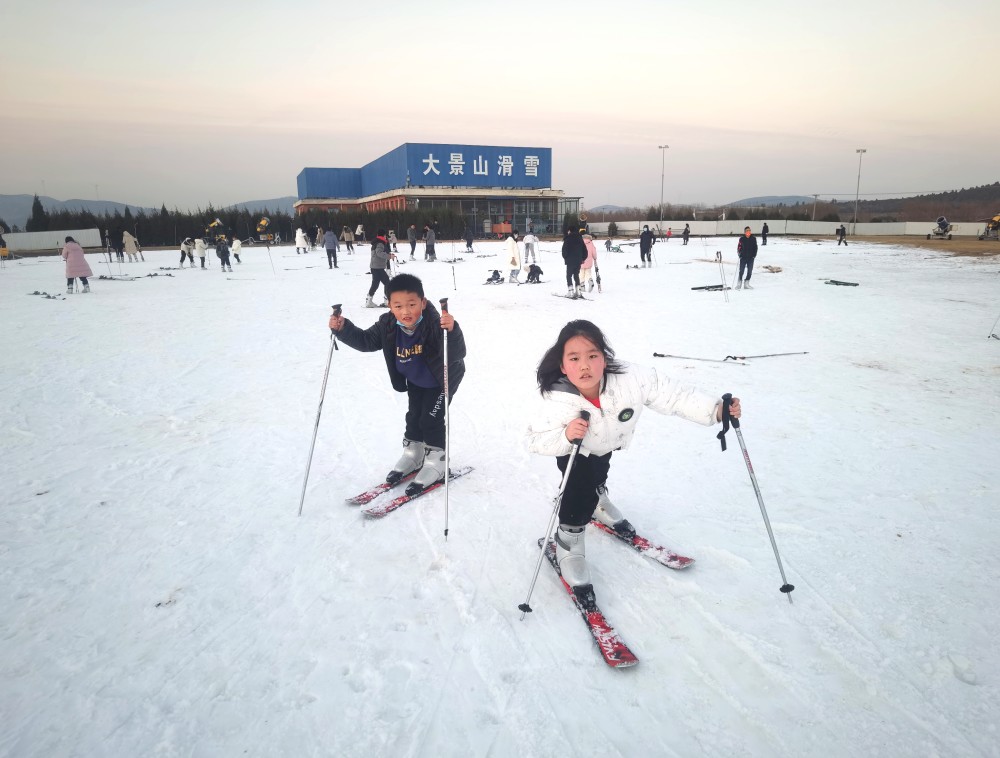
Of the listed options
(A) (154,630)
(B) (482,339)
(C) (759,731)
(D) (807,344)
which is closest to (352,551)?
(A) (154,630)

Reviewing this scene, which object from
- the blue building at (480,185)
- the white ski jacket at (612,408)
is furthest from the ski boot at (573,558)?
the blue building at (480,185)

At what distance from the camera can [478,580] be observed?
9.65 feet

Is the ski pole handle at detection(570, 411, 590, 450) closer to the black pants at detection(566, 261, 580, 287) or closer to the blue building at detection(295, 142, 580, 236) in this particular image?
the black pants at detection(566, 261, 580, 287)

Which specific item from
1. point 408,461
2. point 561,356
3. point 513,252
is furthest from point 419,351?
Result: point 513,252

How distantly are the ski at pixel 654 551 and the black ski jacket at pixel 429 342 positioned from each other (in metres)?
1.57

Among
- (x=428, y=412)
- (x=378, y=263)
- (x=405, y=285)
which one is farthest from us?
(x=378, y=263)

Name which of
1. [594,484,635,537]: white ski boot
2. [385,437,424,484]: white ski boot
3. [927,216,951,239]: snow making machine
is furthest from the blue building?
[594,484,635,537]: white ski boot

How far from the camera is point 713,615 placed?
264 centimetres

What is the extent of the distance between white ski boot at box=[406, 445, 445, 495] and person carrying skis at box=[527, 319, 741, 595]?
149 cm

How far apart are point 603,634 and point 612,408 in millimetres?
1118

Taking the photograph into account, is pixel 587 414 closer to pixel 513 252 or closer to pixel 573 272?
pixel 573 272

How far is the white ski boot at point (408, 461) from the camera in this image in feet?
13.5

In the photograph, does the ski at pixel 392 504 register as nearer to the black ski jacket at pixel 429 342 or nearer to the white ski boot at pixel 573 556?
the black ski jacket at pixel 429 342

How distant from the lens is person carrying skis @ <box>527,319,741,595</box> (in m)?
2.52
